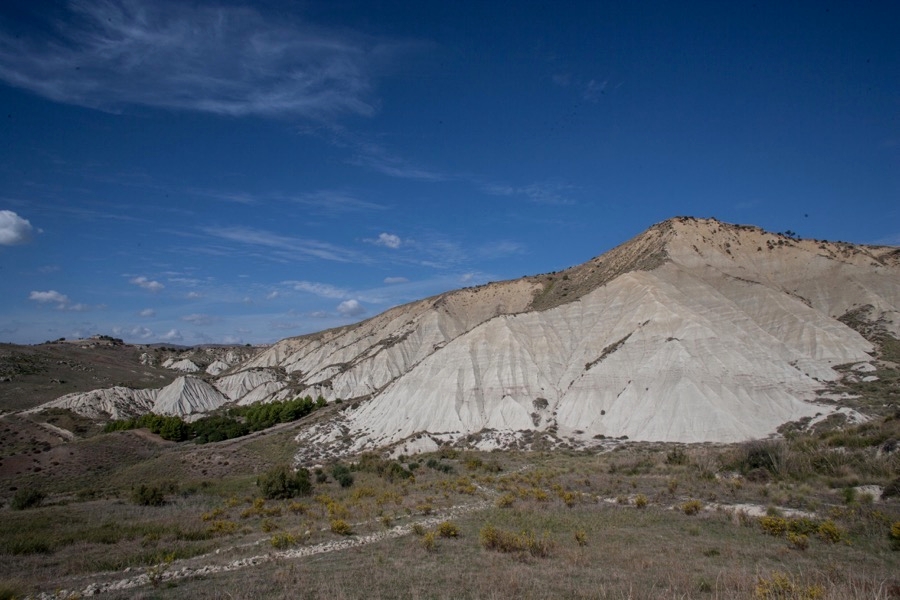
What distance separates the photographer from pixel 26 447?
1943 inches

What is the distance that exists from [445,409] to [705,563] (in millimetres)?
38644

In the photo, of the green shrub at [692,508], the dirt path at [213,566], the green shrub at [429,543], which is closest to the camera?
the dirt path at [213,566]

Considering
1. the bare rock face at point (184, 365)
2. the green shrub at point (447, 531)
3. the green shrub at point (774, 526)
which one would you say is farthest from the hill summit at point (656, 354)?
the bare rock face at point (184, 365)

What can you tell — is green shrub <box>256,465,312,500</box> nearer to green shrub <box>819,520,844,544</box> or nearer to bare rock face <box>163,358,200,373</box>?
green shrub <box>819,520,844,544</box>

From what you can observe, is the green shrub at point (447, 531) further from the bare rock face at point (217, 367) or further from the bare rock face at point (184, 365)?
the bare rock face at point (184, 365)

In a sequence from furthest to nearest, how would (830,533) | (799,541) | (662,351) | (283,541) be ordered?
(662,351)
(283,541)
(830,533)
(799,541)

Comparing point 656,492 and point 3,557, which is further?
point 656,492

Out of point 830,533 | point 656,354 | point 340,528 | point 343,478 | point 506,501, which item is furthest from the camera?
point 656,354

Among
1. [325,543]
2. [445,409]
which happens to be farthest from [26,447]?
[325,543]

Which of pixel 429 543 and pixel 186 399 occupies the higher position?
pixel 186 399

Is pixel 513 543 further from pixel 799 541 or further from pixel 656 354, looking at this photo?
pixel 656 354

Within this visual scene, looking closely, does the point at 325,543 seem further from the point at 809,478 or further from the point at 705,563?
the point at 809,478

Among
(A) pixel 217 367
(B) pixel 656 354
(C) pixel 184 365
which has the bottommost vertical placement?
(B) pixel 656 354

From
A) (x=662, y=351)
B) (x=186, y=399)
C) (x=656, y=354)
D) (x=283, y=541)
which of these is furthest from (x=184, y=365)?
(x=283, y=541)
